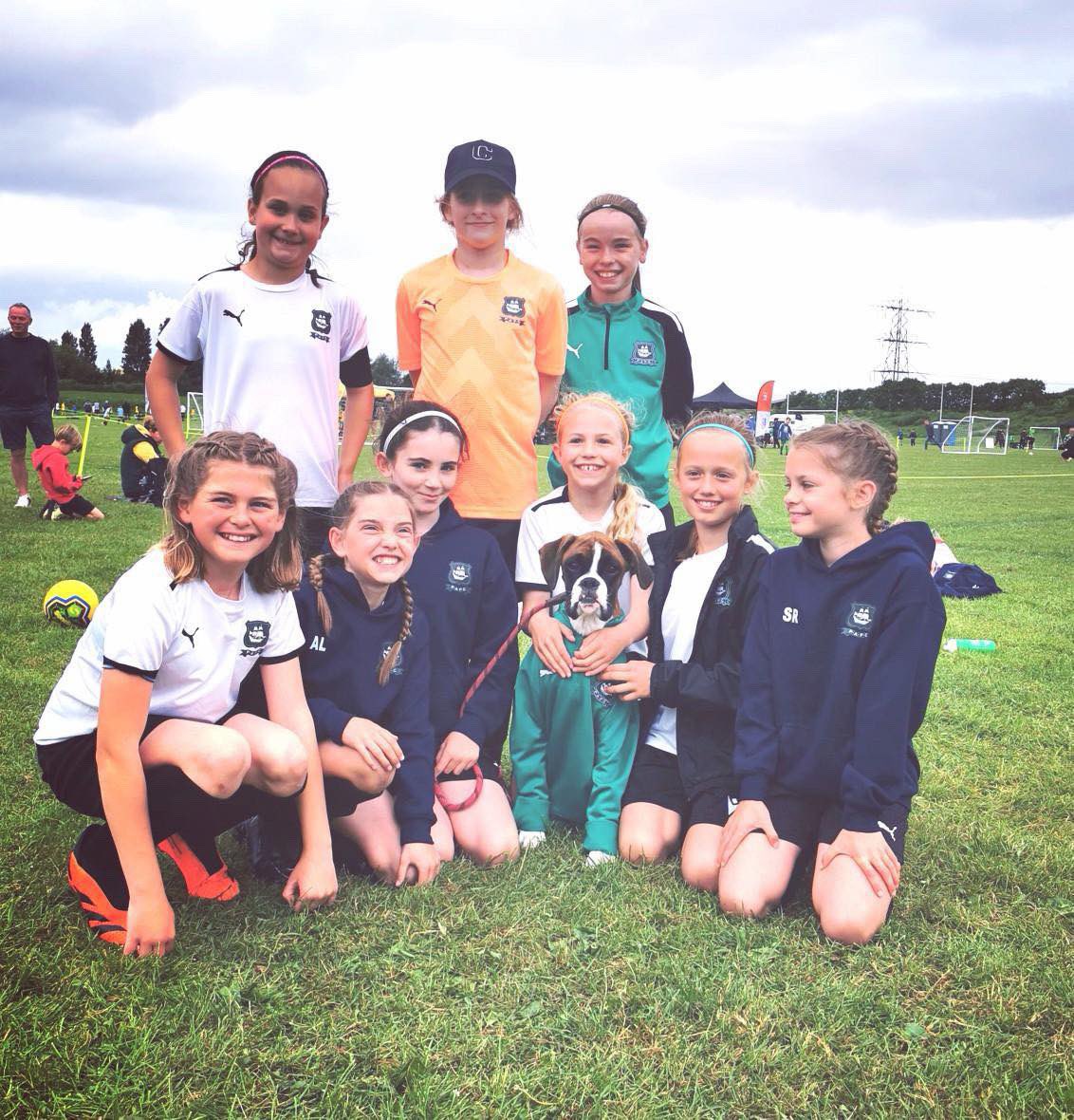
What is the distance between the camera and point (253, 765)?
271 centimetres

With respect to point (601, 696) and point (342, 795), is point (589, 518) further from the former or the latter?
point (342, 795)

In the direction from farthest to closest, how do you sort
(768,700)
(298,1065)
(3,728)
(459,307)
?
(3,728) < (459,307) < (768,700) < (298,1065)

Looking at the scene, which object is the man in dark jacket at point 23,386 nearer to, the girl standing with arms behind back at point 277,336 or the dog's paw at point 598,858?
the girl standing with arms behind back at point 277,336

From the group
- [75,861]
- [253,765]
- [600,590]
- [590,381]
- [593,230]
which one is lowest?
[75,861]

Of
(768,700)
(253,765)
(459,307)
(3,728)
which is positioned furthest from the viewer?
(3,728)

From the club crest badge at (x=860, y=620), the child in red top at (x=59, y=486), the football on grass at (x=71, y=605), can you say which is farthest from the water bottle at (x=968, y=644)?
the child in red top at (x=59, y=486)

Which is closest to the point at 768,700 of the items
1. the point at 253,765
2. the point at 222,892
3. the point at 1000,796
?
the point at 1000,796

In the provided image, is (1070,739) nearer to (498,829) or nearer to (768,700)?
(768,700)

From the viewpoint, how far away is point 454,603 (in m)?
3.51

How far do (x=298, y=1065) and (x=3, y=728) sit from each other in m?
2.77

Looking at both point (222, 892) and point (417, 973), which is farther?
point (222, 892)

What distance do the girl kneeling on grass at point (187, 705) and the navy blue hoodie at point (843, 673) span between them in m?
1.50

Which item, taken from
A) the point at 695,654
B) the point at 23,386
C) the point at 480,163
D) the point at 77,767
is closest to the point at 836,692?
the point at 695,654

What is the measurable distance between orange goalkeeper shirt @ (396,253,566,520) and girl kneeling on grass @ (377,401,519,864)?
23 cm
